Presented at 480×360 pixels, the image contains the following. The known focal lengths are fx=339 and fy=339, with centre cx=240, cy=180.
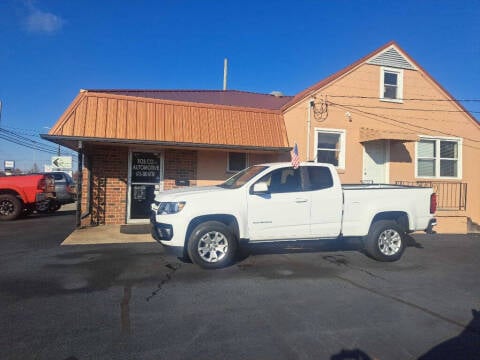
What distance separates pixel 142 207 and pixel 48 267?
471 centimetres

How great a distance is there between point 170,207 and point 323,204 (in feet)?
9.79

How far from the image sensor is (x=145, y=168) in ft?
35.5

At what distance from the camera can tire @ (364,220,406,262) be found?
7.03 meters

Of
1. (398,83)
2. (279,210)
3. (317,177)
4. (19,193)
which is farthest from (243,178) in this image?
(19,193)

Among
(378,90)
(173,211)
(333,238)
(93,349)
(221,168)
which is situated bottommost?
Result: (93,349)

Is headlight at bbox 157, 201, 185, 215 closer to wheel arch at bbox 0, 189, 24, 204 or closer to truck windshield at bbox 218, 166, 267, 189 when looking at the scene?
truck windshield at bbox 218, 166, 267, 189

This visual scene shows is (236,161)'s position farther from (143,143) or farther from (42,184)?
(42,184)

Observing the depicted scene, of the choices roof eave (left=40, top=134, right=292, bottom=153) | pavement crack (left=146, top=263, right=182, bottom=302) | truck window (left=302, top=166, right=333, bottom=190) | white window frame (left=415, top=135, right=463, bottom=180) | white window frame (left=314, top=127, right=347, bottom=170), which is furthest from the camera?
white window frame (left=415, top=135, right=463, bottom=180)

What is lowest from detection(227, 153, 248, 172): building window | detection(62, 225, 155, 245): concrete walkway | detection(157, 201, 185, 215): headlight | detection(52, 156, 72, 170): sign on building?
detection(62, 225, 155, 245): concrete walkway

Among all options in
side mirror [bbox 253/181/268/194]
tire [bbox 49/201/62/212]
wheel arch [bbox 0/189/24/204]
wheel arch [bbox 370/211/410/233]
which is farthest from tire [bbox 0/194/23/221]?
wheel arch [bbox 370/211/410/233]

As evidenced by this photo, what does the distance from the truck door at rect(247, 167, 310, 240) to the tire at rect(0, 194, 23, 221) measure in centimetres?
1038

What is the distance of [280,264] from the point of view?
6.65 meters

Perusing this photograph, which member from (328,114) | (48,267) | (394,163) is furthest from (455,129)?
(48,267)

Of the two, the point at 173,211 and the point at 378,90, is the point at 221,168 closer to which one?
the point at 173,211
